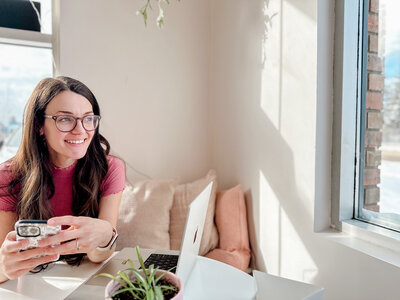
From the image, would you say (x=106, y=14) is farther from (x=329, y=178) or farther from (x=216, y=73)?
(x=329, y=178)

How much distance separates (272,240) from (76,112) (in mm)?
1045

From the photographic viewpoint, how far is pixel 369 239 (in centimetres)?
120

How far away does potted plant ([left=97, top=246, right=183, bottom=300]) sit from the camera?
62 cm

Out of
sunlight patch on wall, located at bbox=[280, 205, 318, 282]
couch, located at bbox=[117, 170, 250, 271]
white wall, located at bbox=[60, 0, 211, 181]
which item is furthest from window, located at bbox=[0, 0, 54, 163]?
sunlight patch on wall, located at bbox=[280, 205, 318, 282]

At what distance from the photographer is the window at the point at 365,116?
1207mm

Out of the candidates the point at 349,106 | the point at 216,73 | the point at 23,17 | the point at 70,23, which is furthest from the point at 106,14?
the point at 349,106

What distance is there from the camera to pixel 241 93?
1.90 m

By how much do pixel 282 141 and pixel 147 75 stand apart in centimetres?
100

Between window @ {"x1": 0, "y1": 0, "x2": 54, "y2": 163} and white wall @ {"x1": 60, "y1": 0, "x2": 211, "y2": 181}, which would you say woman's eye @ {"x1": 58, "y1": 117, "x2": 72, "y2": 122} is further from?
window @ {"x1": 0, "y1": 0, "x2": 54, "y2": 163}

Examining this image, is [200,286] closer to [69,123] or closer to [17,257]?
[17,257]

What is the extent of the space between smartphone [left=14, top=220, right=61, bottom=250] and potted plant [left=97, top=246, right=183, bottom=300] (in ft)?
1.14

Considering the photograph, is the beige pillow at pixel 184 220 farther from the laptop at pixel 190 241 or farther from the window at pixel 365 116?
the laptop at pixel 190 241

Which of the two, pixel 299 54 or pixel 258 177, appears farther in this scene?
pixel 258 177

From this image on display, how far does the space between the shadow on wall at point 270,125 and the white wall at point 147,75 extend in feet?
0.74
